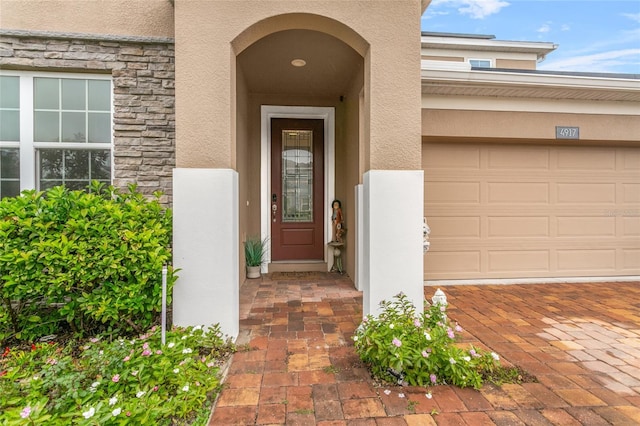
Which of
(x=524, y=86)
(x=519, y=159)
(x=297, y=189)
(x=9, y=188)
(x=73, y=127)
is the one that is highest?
(x=524, y=86)

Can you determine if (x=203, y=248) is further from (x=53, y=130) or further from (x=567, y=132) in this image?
(x=567, y=132)

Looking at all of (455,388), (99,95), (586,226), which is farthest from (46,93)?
(586,226)

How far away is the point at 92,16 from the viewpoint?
3.31 m

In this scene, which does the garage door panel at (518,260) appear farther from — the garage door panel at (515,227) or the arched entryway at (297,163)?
the arched entryway at (297,163)

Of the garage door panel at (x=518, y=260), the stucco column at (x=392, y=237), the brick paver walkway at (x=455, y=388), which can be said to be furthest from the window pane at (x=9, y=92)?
the garage door panel at (x=518, y=260)

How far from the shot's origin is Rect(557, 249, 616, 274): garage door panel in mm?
4961

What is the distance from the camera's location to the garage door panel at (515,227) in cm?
487

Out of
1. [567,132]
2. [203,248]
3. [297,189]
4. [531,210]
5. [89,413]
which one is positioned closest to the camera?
[89,413]

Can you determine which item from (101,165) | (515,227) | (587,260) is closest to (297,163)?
(101,165)

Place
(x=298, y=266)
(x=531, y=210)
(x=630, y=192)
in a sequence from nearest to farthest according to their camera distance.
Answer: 1. (x=531, y=210)
2. (x=630, y=192)
3. (x=298, y=266)

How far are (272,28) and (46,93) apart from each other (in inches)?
97.1

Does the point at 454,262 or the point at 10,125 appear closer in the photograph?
the point at 10,125

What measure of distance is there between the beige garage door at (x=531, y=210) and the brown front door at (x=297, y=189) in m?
1.85

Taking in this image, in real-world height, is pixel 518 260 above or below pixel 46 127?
below
